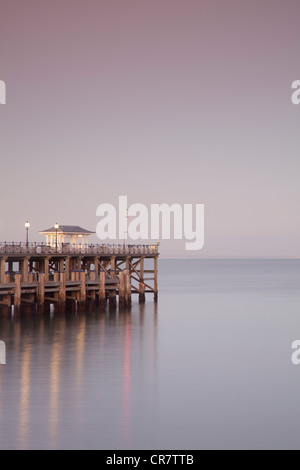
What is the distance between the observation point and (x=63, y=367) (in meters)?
29.5

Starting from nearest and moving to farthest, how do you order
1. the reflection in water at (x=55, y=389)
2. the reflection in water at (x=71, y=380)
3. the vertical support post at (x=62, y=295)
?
the reflection in water at (x=55, y=389) < the reflection in water at (x=71, y=380) < the vertical support post at (x=62, y=295)

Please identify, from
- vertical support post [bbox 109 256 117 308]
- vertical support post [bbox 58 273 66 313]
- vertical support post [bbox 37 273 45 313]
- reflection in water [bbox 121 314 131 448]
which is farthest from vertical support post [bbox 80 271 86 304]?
reflection in water [bbox 121 314 131 448]

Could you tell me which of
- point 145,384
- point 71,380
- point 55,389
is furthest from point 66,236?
point 55,389

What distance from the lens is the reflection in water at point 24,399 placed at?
19016mm

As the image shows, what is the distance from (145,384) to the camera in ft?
88.0

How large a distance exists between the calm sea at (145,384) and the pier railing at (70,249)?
534 cm

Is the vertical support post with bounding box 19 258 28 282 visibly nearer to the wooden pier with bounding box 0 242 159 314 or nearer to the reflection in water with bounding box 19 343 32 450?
the wooden pier with bounding box 0 242 159 314

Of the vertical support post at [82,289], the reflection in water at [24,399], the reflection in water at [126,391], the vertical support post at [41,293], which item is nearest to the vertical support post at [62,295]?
the vertical support post at [41,293]

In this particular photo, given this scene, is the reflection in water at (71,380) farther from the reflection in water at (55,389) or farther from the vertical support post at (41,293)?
the vertical support post at (41,293)

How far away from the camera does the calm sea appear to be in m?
19.7

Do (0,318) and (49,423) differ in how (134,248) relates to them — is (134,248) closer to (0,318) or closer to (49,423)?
(0,318)

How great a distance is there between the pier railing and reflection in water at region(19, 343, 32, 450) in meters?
14.5
